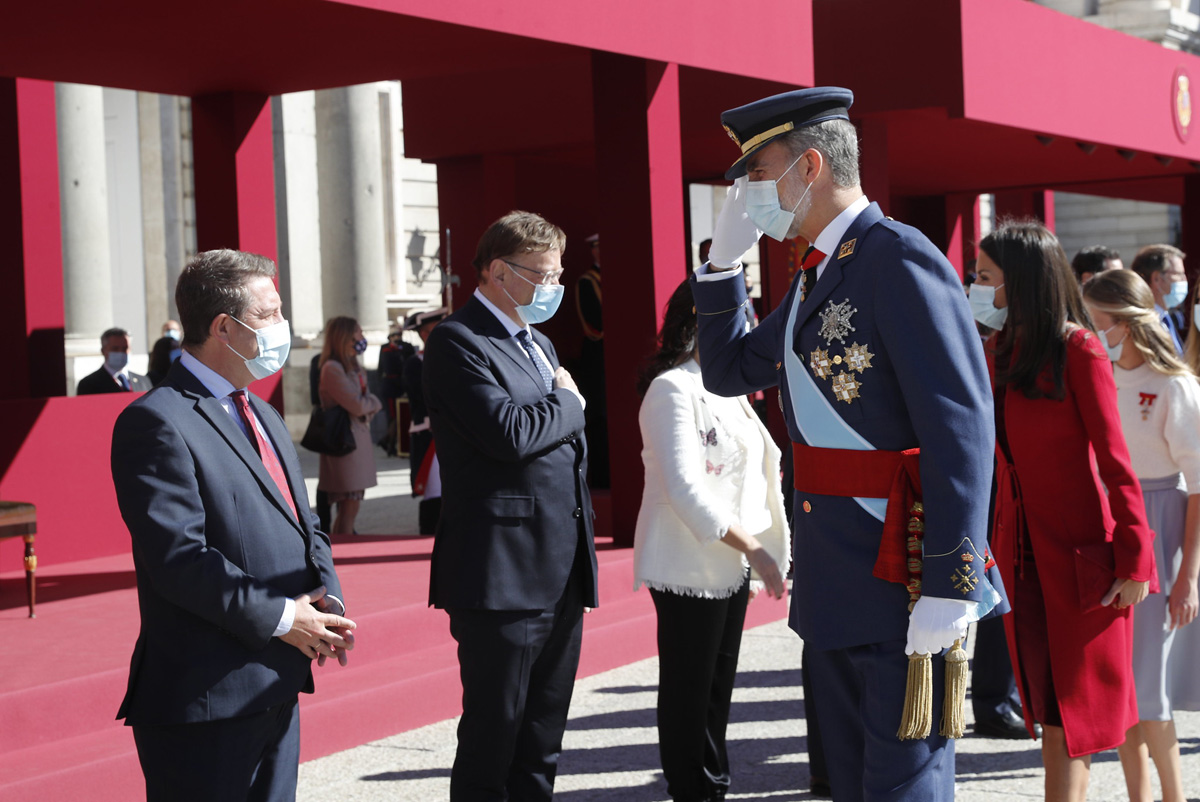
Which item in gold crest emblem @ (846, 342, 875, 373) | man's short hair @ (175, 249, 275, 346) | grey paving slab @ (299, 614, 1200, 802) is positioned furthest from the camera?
grey paving slab @ (299, 614, 1200, 802)

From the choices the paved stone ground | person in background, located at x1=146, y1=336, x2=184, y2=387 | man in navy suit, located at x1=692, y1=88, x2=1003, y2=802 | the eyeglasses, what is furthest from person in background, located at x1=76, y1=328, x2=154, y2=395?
man in navy suit, located at x1=692, y1=88, x2=1003, y2=802

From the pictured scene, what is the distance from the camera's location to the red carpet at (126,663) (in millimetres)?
4441

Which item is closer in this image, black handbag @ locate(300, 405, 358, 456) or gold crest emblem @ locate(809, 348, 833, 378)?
gold crest emblem @ locate(809, 348, 833, 378)

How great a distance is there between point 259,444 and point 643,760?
2.53 metres

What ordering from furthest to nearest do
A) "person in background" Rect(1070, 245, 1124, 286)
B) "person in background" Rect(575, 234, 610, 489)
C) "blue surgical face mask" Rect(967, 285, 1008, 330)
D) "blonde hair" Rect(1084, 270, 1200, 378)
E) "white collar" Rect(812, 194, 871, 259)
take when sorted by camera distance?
"person in background" Rect(575, 234, 610, 489) → "person in background" Rect(1070, 245, 1124, 286) → "blonde hair" Rect(1084, 270, 1200, 378) → "blue surgical face mask" Rect(967, 285, 1008, 330) → "white collar" Rect(812, 194, 871, 259)

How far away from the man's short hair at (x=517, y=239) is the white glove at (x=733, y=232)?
824 millimetres

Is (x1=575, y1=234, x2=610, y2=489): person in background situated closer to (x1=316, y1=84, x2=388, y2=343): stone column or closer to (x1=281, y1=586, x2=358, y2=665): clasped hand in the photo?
(x1=281, y1=586, x2=358, y2=665): clasped hand

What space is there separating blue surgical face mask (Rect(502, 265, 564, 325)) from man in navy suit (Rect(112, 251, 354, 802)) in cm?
92

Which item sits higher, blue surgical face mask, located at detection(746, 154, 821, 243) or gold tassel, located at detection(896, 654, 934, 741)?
blue surgical face mask, located at detection(746, 154, 821, 243)

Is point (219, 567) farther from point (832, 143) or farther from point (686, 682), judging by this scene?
point (686, 682)

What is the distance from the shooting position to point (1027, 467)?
3666mm

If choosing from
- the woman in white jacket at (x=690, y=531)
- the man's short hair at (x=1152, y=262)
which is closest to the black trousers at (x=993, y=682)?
the woman in white jacket at (x=690, y=531)

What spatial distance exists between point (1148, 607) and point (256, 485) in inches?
107

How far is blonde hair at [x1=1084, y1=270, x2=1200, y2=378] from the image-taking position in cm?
427
